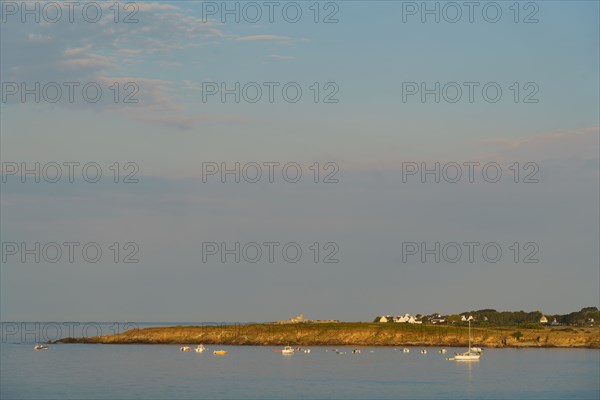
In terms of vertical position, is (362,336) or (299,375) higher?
(299,375)

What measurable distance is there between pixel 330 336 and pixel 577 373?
7542cm

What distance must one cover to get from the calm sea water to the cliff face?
11.3m

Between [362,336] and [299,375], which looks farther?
[362,336]

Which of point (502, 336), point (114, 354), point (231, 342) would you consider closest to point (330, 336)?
point (231, 342)

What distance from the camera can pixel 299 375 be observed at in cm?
10862

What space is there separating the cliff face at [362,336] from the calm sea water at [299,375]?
1132 cm

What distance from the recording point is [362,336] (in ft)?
580

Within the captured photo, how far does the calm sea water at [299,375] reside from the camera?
8938 cm

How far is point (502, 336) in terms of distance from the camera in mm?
169875

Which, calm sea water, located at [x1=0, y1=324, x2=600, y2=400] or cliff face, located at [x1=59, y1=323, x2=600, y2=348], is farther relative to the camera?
cliff face, located at [x1=59, y1=323, x2=600, y2=348]

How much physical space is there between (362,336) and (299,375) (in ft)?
229

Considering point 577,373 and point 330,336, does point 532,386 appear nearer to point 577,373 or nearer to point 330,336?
point 577,373

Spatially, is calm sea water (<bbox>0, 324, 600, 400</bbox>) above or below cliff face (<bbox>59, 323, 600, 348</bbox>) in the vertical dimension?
above

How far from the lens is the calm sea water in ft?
293
